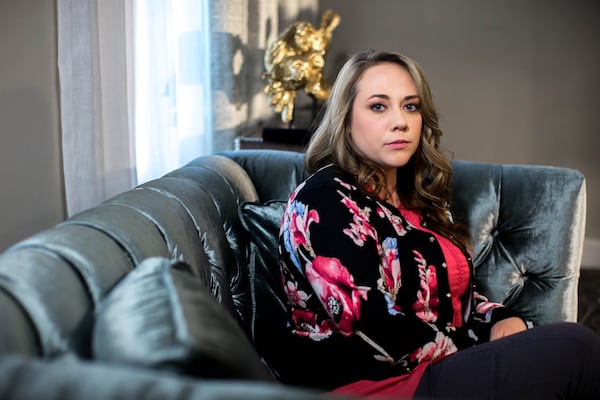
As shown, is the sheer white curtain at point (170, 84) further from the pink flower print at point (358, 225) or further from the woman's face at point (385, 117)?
the pink flower print at point (358, 225)

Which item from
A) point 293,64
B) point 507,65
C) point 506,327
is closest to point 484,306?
point 506,327

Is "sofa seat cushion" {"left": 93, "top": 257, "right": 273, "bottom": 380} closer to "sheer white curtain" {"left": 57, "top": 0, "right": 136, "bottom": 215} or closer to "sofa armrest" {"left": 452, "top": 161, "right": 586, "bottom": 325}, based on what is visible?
"sheer white curtain" {"left": 57, "top": 0, "right": 136, "bottom": 215}

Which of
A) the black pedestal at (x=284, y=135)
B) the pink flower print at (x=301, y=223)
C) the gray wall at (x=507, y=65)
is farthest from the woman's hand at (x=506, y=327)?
the gray wall at (x=507, y=65)

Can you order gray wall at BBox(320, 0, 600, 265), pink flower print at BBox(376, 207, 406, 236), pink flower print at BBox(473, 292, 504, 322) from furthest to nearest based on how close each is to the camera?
gray wall at BBox(320, 0, 600, 265), pink flower print at BBox(473, 292, 504, 322), pink flower print at BBox(376, 207, 406, 236)

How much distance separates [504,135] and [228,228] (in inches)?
97.6

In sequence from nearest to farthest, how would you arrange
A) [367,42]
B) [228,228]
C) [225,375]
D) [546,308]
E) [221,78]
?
[225,375] < [228,228] < [546,308] < [221,78] < [367,42]

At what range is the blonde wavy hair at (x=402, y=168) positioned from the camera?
5.10ft

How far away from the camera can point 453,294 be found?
1513mm

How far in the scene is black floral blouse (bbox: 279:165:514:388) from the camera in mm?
1271

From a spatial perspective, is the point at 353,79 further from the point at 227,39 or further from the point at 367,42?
the point at 367,42

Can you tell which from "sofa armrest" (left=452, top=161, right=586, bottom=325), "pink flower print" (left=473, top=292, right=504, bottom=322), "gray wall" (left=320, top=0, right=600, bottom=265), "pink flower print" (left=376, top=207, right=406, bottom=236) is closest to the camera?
"pink flower print" (left=376, top=207, right=406, bottom=236)

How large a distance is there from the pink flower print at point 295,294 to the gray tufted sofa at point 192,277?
0.13 m

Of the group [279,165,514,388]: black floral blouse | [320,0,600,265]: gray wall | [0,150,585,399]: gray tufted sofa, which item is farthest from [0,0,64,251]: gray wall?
[320,0,600,265]: gray wall

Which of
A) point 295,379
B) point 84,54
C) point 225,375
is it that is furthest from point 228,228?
point 225,375
